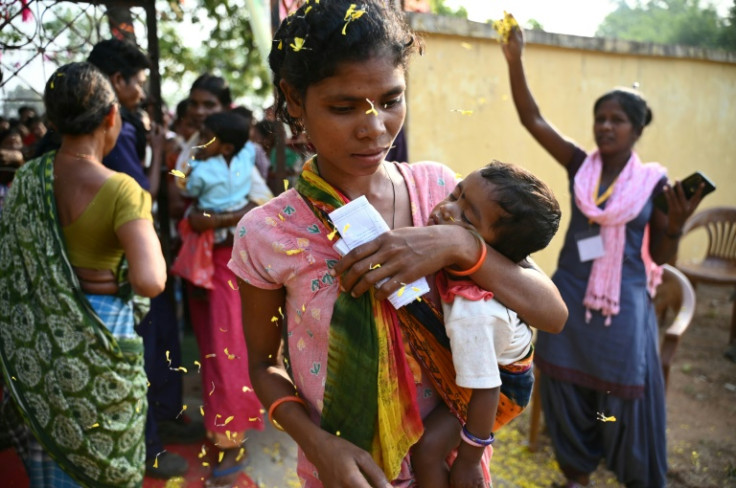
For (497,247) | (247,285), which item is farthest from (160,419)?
(497,247)

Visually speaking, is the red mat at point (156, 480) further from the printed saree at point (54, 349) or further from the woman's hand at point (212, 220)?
the woman's hand at point (212, 220)

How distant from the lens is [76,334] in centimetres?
249

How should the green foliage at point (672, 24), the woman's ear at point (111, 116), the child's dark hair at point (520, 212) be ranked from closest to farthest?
1. the child's dark hair at point (520, 212)
2. the woman's ear at point (111, 116)
3. the green foliage at point (672, 24)

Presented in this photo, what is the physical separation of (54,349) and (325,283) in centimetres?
162

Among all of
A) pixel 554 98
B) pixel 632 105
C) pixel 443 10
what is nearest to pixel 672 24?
pixel 443 10

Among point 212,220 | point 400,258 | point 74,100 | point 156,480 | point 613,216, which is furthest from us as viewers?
point 212,220

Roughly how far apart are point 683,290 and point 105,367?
3491 millimetres

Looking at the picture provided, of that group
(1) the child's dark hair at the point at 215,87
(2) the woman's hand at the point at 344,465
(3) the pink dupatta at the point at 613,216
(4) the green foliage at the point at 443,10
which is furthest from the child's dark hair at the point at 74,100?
(4) the green foliage at the point at 443,10

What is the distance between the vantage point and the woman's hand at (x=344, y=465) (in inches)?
50.4

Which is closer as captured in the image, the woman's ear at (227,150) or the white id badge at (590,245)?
the white id badge at (590,245)

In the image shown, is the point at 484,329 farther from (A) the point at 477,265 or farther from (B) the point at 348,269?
(B) the point at 348,269

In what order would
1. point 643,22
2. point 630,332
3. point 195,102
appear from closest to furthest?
point 630,332 < point 195,102 < point 643,22

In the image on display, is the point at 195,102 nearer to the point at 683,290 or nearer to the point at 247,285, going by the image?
the point at 247,285

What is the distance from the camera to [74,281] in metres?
2.48
